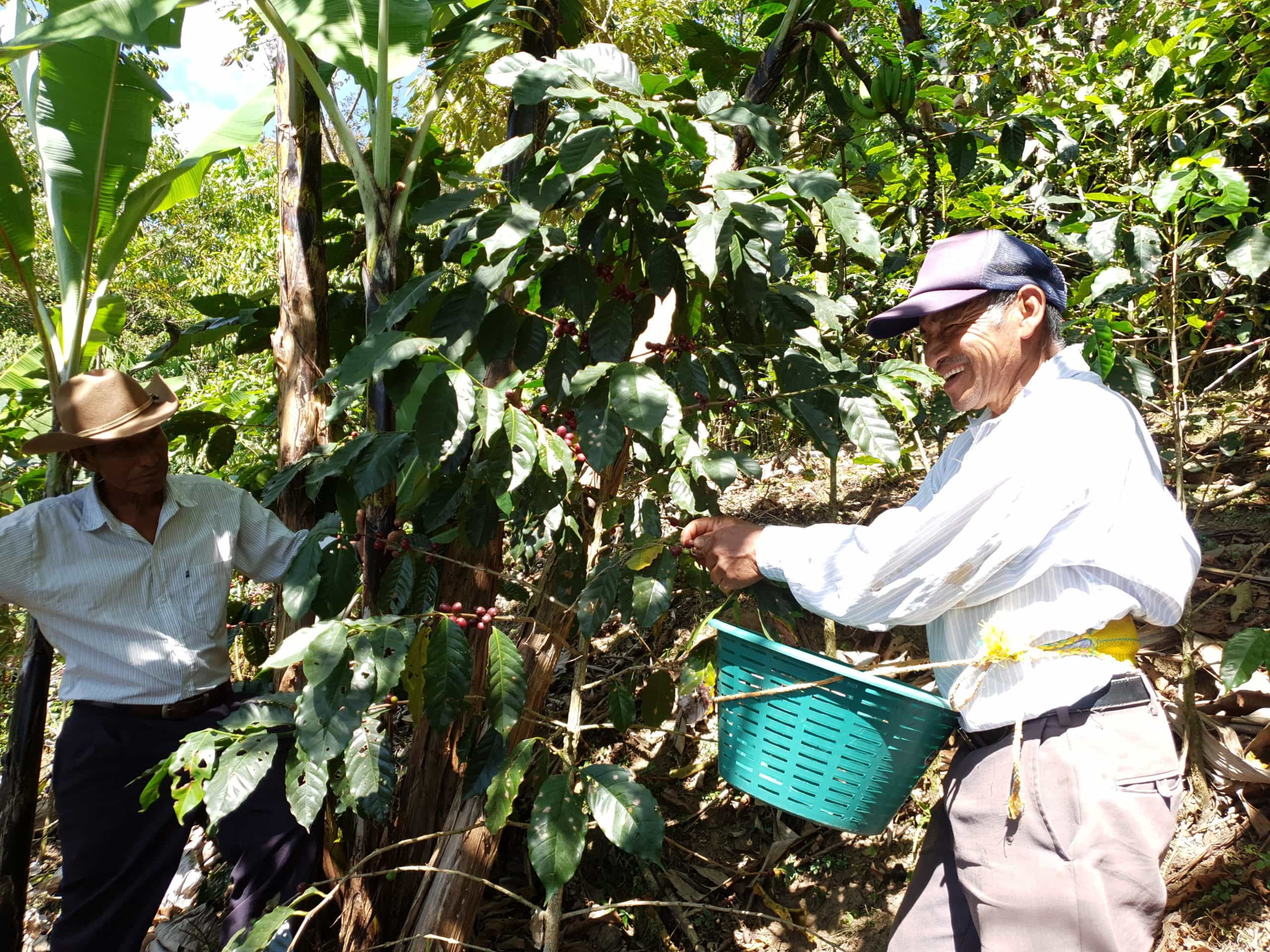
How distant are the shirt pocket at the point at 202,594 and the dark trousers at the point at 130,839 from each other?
0.26 m

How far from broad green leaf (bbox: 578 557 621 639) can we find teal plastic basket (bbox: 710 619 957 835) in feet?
0.70

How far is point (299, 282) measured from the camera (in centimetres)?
255

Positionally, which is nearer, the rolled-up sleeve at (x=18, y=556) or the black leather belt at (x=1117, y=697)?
the black leather belt at (x=1117, y=697)

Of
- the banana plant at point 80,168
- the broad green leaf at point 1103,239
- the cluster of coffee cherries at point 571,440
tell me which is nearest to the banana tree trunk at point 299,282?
the banana plant at point 80,168

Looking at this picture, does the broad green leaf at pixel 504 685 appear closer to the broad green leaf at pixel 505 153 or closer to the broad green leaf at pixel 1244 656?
the broad green leaf at pixel 505 153

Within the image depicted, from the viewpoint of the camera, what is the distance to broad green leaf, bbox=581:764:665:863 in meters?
1.52

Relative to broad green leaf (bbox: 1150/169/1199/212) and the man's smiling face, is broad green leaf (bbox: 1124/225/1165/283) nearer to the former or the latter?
broad green leaf (bbox: 1150/169/1199/212)

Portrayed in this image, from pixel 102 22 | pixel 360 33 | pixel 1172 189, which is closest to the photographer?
pixel 102 22

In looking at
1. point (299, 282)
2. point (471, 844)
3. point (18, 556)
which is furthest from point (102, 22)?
point (471, 844)

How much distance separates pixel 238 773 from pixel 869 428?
1.39m

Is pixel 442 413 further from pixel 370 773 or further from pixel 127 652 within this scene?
pixel 127 652

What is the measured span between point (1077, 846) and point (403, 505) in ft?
4.44

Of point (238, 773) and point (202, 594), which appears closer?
point (238, 773)

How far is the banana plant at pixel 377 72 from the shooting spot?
2.04m
